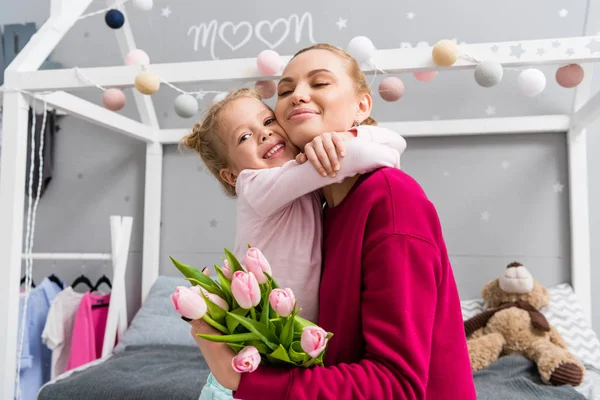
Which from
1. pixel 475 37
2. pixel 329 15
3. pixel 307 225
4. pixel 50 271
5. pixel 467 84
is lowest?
pixel 50 271

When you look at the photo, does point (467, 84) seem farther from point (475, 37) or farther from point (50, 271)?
point (50, 271)

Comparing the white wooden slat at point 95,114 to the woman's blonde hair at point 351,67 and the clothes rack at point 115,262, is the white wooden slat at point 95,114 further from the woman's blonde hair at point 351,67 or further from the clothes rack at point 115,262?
the woman's blonde hair at point 351,67

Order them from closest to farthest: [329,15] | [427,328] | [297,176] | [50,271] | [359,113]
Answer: [427,328]
[297,176]
[359,113]
[329,15]
[50,271]

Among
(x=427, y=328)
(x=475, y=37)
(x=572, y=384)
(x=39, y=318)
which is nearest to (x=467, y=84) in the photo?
(x=475, y=37)

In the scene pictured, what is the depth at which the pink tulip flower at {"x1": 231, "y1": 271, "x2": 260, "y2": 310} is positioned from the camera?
58cm

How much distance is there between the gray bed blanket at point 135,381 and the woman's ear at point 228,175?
783 millimetres

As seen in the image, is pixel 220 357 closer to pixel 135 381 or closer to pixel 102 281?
pixel 135 381

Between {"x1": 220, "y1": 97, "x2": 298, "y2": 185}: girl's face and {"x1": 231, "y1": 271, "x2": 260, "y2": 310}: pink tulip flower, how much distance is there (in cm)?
38

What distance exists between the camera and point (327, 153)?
2.47ft

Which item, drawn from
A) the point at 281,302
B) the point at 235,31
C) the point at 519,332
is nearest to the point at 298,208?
the point at 281,302

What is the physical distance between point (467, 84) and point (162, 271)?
1610 millimetres


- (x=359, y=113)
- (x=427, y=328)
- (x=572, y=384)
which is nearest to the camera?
(x=427, y=328)

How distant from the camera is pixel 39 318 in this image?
213cm

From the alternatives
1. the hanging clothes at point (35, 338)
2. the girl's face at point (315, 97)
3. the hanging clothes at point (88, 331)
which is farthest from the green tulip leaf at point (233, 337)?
the hanging clothes at point (35, 338)
